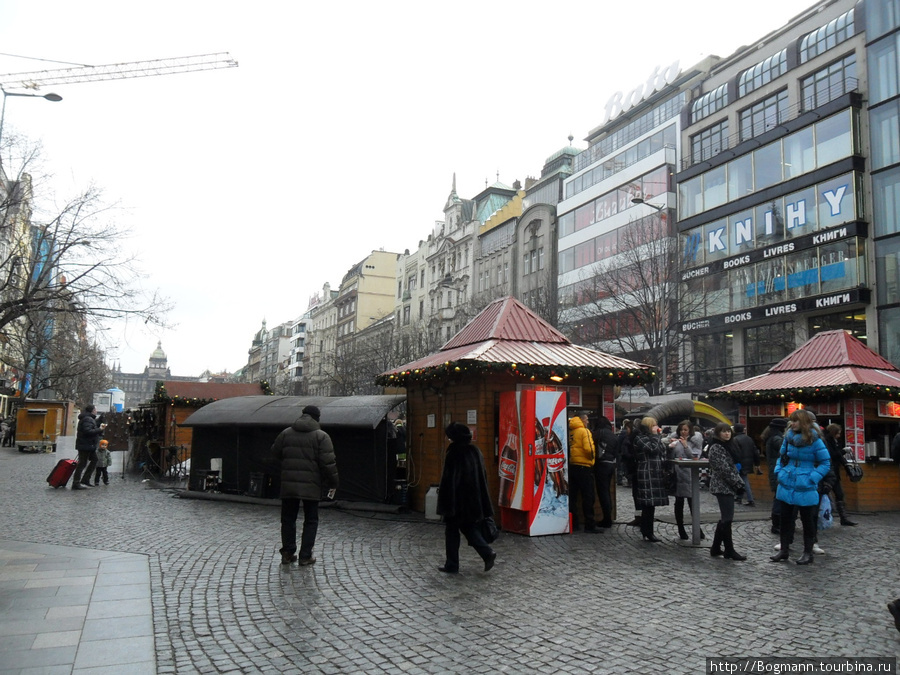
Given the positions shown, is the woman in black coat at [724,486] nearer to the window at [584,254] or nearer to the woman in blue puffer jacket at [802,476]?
the woman in blue puffer jacket at [802,476]

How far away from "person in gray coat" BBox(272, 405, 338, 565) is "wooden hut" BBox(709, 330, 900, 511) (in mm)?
11741

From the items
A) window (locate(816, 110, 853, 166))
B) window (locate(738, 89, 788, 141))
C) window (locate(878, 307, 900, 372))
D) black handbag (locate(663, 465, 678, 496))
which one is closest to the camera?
black handbag (locate(663, 465, 678, 496))

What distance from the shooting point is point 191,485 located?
53.5 feet

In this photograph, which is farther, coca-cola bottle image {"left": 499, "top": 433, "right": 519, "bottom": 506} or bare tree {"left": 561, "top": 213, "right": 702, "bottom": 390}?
bare tree {"left": 561, "top": 213, "right": 702, "bottom": 390}

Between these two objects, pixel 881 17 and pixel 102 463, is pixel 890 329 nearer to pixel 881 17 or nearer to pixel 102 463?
pixel 881 17

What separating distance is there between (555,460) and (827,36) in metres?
31.8

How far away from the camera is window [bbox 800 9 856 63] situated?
104ft

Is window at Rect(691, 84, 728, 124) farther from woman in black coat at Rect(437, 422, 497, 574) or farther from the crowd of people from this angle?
woman in black coat at Rect(437, 422, 497, 574)

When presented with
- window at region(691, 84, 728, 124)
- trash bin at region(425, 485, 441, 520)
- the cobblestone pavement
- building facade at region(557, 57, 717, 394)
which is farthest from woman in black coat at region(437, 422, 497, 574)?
window at region(691, 84, 728, 124)

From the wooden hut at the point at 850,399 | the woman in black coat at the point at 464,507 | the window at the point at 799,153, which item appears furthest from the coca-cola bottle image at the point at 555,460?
the window at the point at 799,153

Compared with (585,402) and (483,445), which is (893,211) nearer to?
(585,402)

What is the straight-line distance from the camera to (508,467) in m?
10.8

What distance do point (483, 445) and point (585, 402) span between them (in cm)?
222

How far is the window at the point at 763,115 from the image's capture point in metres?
34.6
